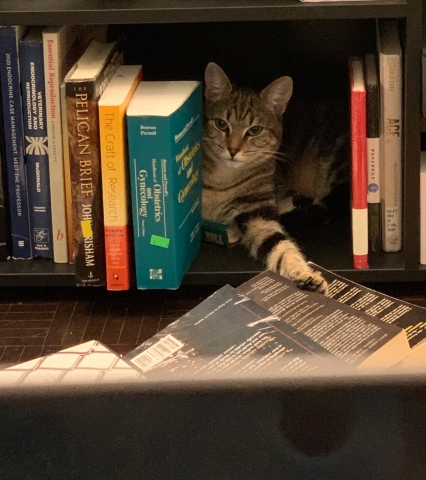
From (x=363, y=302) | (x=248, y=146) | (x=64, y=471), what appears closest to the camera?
(x=64, y=471)

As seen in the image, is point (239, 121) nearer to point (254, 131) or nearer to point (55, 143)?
point (254, 131)

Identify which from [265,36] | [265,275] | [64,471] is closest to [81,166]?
[265,275]

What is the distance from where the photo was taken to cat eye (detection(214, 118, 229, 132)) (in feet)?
4.85

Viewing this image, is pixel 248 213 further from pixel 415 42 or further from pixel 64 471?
pixel 64 471

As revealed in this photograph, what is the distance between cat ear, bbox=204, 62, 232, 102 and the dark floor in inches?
15.2

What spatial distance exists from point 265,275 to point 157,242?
18cm

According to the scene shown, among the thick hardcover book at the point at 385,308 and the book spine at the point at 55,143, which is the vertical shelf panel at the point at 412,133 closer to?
the thick hardcover book at the point at 385,308

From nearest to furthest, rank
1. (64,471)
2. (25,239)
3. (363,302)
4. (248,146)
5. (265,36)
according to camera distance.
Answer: (64,471) < (363,302) < (25,239) < (248,146) < (265,36)

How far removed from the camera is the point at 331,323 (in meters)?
1.07

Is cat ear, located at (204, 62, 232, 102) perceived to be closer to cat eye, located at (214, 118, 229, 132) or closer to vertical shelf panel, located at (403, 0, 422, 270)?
cat eye, located at (214, 118, 229, 132)

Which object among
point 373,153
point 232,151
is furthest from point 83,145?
point 373,153

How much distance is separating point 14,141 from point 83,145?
15 centimetres

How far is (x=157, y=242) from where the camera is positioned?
4.05 ft

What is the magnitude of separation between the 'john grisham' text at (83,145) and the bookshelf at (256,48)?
0.13 metres
